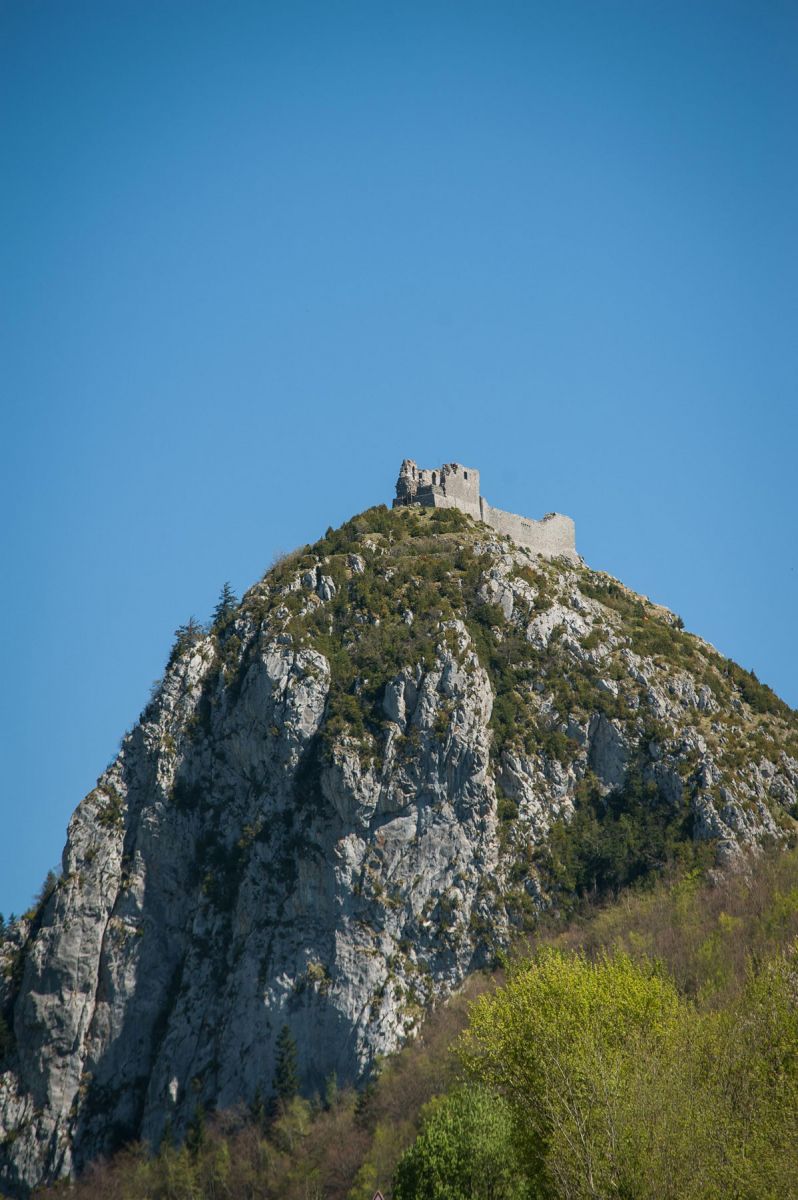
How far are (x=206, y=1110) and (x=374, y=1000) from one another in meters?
10.7

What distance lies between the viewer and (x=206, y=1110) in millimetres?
85562

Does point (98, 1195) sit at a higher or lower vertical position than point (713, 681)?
lower

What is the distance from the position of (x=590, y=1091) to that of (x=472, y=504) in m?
72.1

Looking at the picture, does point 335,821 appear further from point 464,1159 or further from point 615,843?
point 464,1159

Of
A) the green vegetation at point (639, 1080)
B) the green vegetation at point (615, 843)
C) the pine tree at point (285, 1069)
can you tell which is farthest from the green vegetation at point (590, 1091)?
the green vegetation at point (615, 843)

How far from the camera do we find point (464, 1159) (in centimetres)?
6334

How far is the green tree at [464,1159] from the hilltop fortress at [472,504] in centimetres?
5869

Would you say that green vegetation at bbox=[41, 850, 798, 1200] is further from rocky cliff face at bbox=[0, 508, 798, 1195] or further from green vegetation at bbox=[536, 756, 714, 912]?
rocky cliff face at bbox=[0, 508, 798, 1195]

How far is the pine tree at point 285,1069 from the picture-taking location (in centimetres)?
8419

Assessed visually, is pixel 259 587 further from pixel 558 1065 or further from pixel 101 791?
pixel 558 1065

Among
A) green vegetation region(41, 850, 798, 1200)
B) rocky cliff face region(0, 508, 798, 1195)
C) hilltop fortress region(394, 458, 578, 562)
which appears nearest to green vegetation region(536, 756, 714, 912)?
rocky cliff face region(0, 508, 798, 1195)

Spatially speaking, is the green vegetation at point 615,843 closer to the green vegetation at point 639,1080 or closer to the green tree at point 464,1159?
the green tree at point 464,1159

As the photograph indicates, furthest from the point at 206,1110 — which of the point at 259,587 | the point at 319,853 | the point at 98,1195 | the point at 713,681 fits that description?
the point at 713,681

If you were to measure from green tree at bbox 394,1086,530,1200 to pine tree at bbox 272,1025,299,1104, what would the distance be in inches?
766
